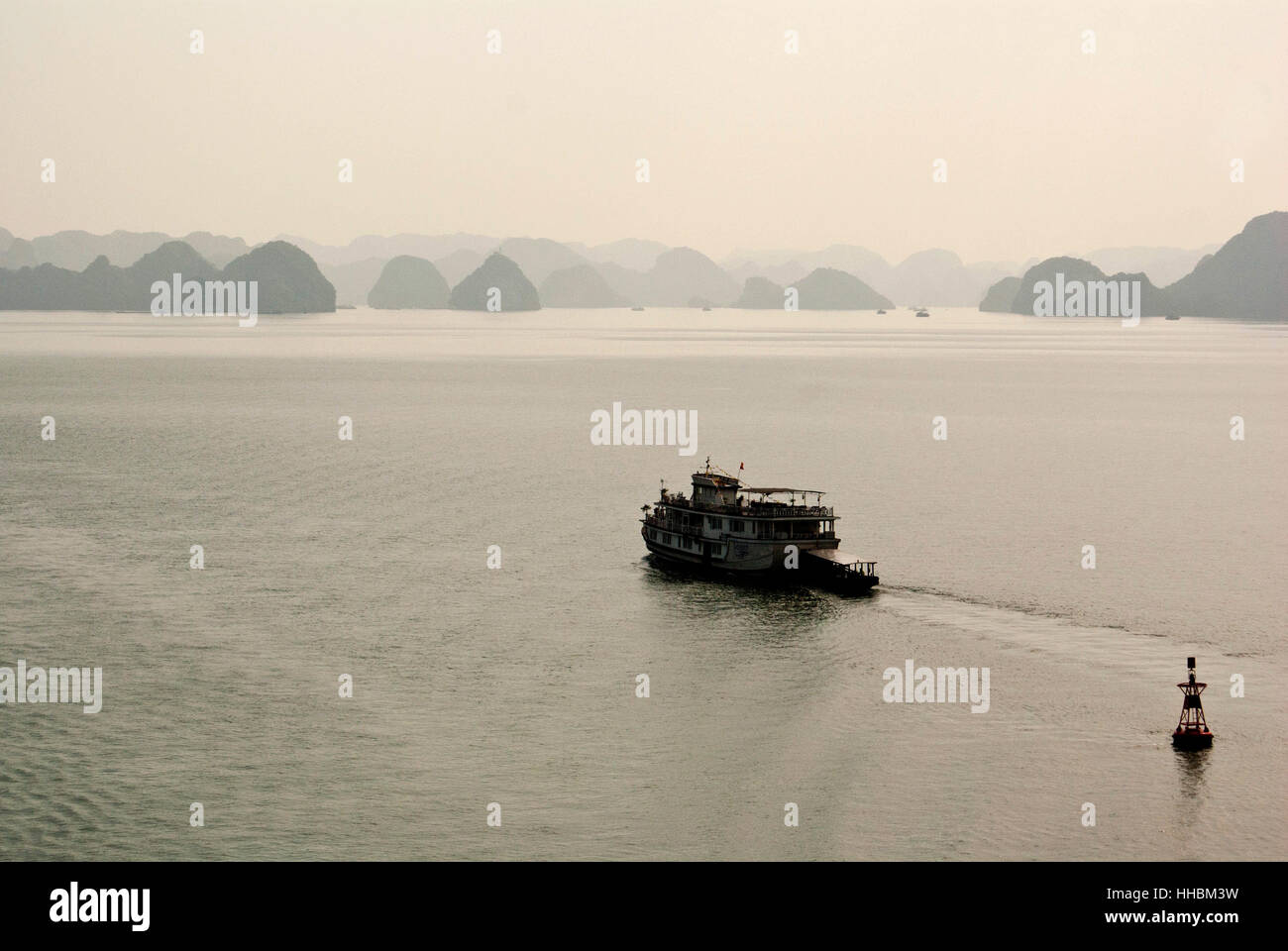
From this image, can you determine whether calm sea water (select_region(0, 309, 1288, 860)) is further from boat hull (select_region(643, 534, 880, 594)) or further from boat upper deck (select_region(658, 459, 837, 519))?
boat upper deck (select_region(658, 459, 837, 519))

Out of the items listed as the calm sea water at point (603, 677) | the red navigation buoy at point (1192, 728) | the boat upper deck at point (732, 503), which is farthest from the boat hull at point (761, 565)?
the red navigation buoy at point (1192, 728)

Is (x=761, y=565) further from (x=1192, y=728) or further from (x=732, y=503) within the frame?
(x=1192, y=728)

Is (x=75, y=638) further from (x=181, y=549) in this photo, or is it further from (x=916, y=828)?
(x=916, y=828)

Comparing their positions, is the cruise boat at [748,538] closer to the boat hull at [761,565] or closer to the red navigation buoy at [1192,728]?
the boat hull at [761,565]

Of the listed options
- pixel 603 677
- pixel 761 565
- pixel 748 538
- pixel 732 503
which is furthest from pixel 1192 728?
pixel 732 503
